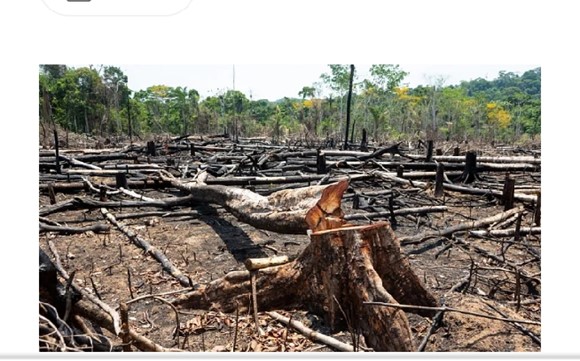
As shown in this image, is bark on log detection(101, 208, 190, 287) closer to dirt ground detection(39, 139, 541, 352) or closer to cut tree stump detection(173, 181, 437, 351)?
dirt ground detection(39, 139, 541, 352)

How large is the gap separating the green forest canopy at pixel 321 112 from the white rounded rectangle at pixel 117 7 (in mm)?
18626

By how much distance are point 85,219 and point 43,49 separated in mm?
5257

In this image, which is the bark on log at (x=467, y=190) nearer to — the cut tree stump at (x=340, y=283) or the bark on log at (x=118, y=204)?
the bark on log at (x=118, y=204)

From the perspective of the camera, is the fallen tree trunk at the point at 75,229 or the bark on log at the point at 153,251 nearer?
the bark on log at the point at 153,251

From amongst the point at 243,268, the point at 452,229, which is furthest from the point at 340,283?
the point at 452,229

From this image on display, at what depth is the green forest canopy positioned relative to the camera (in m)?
21.2

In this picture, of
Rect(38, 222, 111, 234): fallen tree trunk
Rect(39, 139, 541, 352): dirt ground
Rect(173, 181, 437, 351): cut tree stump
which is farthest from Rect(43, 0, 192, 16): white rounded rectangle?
Rect(38, 222, 111, 234): fallen tree trunk

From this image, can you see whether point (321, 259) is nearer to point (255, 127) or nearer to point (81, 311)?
point (81, 311)

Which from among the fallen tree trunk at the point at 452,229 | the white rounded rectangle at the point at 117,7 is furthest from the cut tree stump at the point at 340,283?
the fallen tree trunk at the point at 452,229

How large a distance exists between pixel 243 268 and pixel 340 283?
5.93ft

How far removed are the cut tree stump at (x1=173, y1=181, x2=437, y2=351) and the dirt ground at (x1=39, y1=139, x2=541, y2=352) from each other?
99 millimetres

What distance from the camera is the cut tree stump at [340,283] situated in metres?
2.40

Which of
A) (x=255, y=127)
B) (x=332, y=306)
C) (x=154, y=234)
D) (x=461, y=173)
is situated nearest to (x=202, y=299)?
(x=332, y=306)
